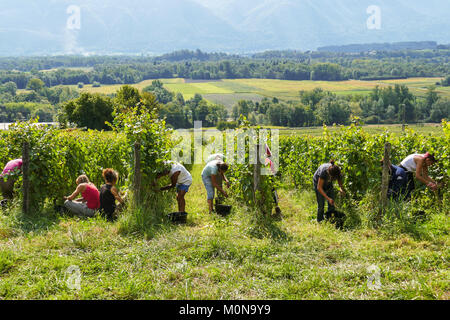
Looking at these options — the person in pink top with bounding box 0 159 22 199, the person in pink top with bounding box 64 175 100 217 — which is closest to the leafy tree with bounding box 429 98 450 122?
the person in pink top with bounding box 64 175 100 217

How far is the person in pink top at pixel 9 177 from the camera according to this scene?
27.9 ft

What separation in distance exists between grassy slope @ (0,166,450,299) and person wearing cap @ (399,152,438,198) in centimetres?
96

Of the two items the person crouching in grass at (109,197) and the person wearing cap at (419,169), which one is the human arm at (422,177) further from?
the person crouching in grass at (109,197)

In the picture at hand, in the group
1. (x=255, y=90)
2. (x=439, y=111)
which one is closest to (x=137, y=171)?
(x=439, y=111)

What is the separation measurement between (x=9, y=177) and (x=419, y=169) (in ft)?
28.6

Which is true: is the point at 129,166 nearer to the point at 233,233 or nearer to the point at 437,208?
the point at 233,233

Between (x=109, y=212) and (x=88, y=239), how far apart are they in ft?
4.06

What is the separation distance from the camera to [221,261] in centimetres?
621

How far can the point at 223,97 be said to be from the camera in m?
123

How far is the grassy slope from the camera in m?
5.27

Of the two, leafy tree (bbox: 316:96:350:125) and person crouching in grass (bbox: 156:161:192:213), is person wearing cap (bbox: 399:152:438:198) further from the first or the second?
leafy tree (bbox: 316:96:350:125)
